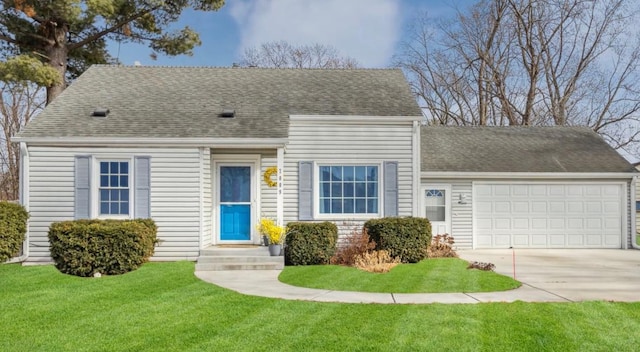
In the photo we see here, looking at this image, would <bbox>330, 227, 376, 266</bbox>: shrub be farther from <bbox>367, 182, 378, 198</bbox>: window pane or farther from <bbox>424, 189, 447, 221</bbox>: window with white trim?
<bbox>424, 189, 447, 221</bbox>: window with white trim

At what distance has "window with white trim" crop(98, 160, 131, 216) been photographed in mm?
10758

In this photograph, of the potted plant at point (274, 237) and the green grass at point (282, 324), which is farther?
the potted plant at point (274, 237)

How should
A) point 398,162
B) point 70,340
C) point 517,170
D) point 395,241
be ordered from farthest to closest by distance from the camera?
point 517,170
point 398,162
point 395,241
point 70,340

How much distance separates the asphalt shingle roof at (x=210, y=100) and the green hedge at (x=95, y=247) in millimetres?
2594

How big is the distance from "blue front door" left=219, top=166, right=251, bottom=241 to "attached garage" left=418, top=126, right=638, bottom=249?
5.35 m

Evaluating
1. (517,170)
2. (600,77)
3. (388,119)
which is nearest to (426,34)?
(600,77)

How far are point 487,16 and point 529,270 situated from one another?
20.1m

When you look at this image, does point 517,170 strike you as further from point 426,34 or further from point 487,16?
point 426,34

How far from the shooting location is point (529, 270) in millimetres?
9750

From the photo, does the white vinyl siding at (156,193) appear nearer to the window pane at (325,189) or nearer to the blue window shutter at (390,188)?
the window pane at (325,189)

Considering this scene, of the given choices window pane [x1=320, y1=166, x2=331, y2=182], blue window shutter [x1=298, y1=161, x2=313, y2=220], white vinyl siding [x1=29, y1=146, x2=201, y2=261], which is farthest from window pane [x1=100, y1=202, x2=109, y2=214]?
window pane [x1=320, y1=166, x2=331, y2=182]

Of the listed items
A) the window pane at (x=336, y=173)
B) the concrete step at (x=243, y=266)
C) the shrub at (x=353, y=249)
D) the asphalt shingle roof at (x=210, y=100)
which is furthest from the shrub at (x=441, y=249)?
the concrete step at (x=243, y=266)

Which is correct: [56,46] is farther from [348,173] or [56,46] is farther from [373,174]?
[373,174]

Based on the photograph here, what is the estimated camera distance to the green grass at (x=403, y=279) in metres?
7.62
